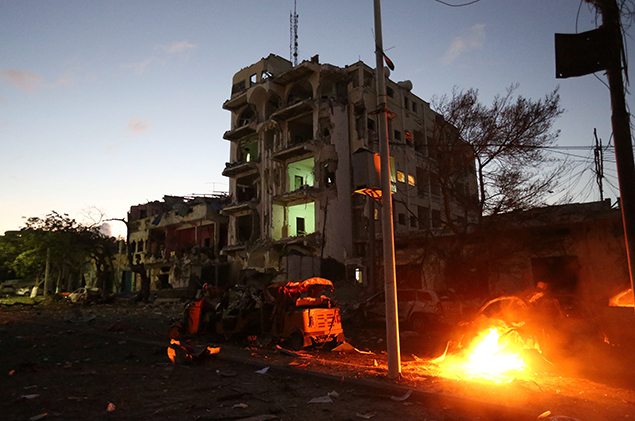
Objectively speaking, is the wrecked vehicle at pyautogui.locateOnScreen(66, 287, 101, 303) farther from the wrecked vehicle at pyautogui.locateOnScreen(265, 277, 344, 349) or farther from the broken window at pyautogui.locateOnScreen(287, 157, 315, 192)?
the wrecked vehicle at pyautogui.locateOnScreen(265, 277, 344, 349)

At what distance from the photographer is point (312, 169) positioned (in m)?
36.8

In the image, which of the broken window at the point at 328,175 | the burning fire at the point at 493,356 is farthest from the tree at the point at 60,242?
the burning fire at the point at 493,356

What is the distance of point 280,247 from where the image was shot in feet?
110

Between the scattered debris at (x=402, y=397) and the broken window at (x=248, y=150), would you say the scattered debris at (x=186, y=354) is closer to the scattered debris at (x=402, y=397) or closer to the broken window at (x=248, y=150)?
the scattered debris at (x=402, y=397)

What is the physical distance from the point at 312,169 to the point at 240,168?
721 centimetres

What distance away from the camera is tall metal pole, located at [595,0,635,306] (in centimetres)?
530

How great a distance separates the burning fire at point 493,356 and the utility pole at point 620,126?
4186 mm

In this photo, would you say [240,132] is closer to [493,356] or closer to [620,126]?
[493,356]

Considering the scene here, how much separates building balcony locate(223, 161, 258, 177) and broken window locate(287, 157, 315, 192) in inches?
155

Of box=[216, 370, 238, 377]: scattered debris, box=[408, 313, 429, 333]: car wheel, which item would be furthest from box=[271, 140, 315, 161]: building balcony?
box=[216, 370, 238, 377]: scattered debris

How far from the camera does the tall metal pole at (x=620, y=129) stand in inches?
209

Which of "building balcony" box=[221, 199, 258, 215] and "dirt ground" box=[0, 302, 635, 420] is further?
"building balcony" box=[221, 199, 258, 215]

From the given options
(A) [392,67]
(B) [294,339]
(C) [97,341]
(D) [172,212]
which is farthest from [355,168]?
(D) [172,212]

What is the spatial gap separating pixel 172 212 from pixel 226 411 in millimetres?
42385
